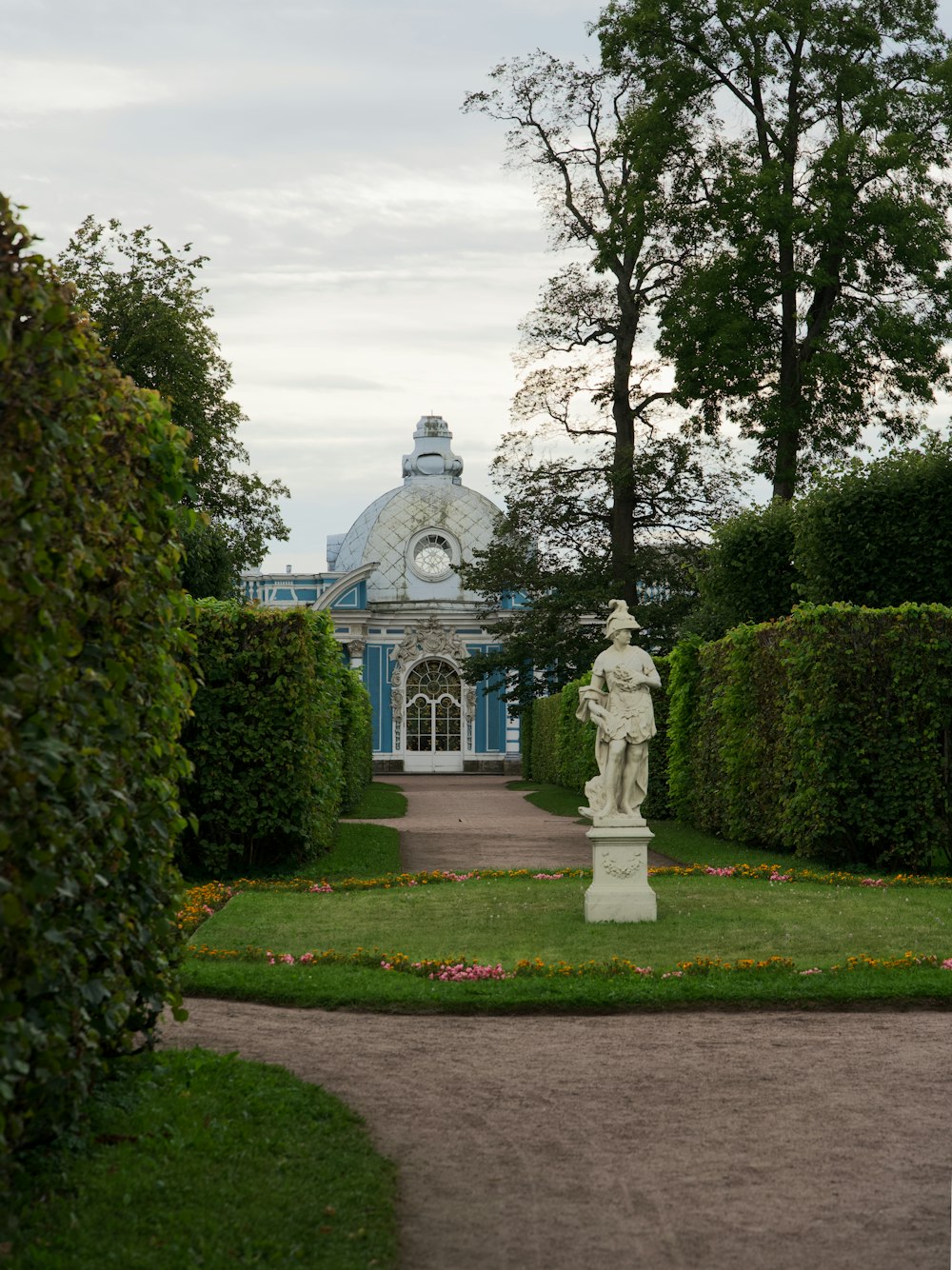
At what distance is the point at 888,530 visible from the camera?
2009 cm

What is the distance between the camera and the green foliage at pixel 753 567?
2338 centimetres

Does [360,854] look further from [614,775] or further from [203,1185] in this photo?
[203,1185]

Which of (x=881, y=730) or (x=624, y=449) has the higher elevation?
(x=624, y=449)

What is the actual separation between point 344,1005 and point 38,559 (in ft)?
15.3

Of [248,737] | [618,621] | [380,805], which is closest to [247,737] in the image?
[248,737]

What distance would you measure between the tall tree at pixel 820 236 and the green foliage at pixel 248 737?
1213 cm

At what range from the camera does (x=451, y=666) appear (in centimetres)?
4981

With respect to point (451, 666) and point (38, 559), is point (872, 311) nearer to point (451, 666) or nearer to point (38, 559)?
point (38, 559)

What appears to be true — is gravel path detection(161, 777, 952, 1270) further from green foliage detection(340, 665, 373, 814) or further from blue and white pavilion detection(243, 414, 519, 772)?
blue and white pavilion detection(243, 414, 519, 772)

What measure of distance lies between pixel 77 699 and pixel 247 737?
10.6m

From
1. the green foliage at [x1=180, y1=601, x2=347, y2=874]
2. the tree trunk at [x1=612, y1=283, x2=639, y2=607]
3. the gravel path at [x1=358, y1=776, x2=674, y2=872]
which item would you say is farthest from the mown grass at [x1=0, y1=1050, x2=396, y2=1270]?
the tree trunk at [x1=612, y1=283, x2=639, y2=607]

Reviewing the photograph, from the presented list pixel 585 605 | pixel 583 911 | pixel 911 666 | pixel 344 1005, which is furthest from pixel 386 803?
pixel 344 1005

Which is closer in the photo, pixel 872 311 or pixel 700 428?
pixel 872 311

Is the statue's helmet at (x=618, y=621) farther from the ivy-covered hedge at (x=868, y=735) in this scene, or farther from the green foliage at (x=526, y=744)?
the green foliage at (x=526, y=744)
